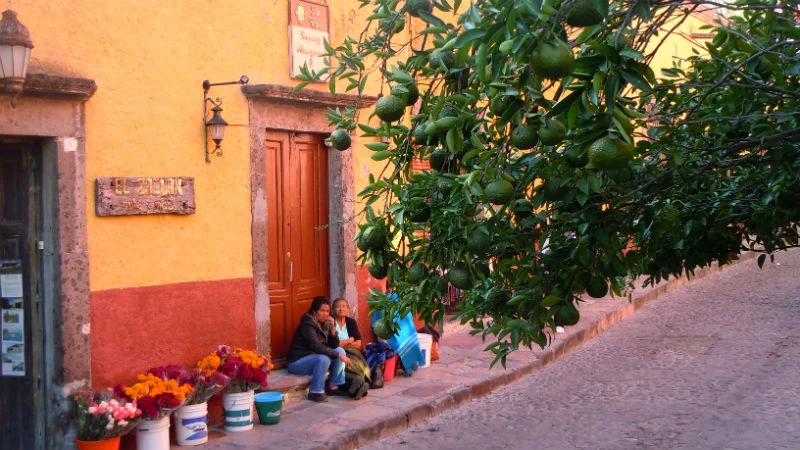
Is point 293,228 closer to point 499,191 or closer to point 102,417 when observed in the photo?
point 102,417

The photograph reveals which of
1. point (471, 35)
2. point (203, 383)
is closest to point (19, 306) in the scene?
point (203, 383)

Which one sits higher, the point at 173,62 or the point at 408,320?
the point at 173,62

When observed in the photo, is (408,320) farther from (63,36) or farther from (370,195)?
(370,195)

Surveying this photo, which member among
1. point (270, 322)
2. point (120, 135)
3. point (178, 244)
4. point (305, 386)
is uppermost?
point (120, 135)

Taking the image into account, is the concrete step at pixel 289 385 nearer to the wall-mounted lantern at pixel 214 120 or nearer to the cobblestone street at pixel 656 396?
the cobblestone street at pixel 656 396

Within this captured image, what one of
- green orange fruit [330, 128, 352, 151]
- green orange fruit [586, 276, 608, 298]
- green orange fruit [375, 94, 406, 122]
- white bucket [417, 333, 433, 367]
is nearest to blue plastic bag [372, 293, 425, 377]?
white bucket [417, 333, 433, 367]

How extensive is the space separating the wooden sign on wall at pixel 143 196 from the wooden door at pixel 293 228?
4.34ft

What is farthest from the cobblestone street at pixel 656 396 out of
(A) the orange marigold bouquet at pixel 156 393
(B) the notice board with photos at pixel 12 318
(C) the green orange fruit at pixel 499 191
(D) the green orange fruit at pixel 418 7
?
(C) the green orange fruit at pixel 499 191

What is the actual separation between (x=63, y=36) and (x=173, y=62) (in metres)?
1.12

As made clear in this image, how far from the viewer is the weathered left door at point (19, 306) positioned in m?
6.97

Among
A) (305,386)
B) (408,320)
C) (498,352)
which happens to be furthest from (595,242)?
(408,320)

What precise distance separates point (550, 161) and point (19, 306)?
→ 540cm

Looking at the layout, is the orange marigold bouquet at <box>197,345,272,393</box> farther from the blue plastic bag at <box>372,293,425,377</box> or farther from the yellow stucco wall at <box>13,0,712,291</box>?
the blue plastic bag at <box>372,293,425,377</box>

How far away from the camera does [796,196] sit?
3848 millimetres
